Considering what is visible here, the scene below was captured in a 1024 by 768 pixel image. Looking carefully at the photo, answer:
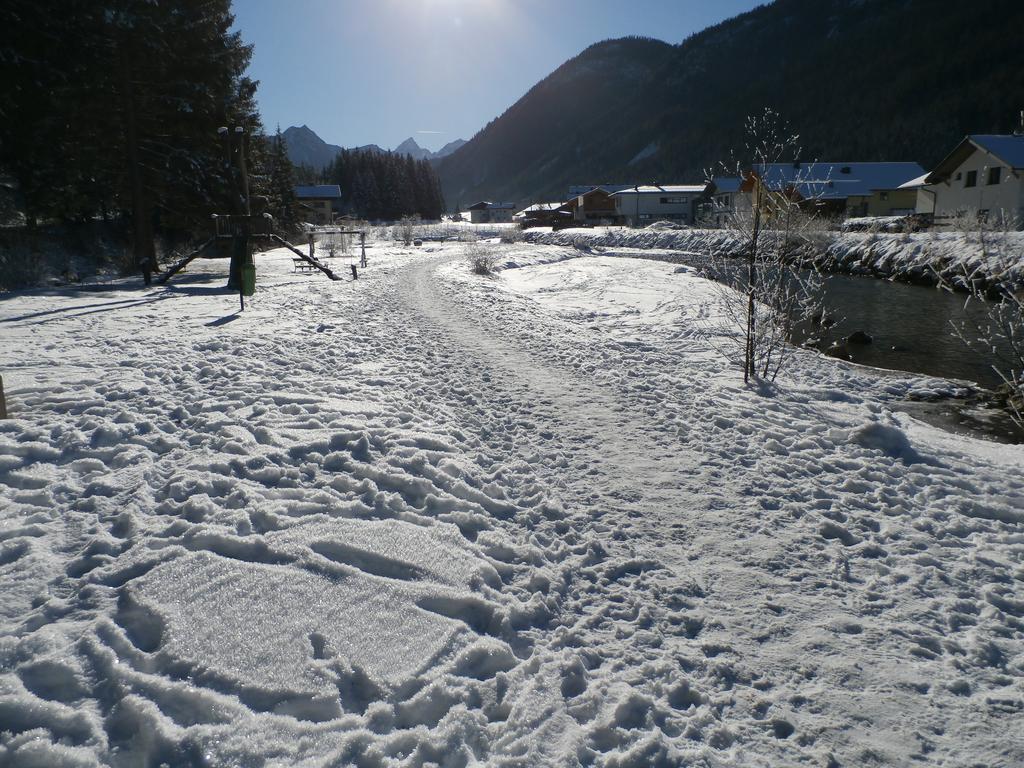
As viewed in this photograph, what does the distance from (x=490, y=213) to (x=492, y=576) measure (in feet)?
439

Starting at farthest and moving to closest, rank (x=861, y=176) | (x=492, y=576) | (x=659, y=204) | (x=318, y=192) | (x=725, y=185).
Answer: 1. (x=318, y=192)
2. (x=659, y=204)
3. (x=725, y=185)
4. (x=861, y=176)
5. (x=492, y=576)

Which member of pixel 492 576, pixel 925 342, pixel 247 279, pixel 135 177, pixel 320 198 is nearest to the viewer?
pixel 492 576

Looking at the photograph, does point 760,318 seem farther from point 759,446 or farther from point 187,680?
point 187,680

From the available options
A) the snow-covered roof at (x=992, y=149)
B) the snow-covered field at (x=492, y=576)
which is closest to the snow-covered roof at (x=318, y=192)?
the snow-covered roof at (x=992, y=149)

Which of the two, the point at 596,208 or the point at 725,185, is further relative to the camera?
the point at 596,208

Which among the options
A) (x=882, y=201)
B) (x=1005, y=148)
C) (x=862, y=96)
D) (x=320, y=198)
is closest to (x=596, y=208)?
(x=882, y=201)

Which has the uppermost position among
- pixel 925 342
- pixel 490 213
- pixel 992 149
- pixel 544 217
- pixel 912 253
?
pixel 490 213

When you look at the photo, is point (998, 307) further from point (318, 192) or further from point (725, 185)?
point (318, 192)

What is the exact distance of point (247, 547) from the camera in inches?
144

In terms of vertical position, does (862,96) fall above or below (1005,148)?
above

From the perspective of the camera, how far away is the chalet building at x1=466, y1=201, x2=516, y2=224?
128 metres

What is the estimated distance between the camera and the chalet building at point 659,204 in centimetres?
8050

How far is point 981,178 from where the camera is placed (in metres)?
34.4

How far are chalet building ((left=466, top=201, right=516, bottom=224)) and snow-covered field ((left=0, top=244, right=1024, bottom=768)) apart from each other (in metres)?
126
